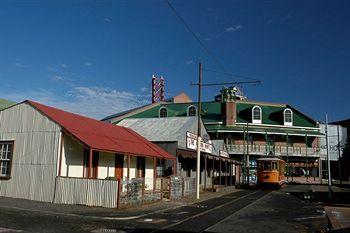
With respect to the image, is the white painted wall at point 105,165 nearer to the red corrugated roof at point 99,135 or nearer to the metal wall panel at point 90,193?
the red corrugated roof at point 99,135

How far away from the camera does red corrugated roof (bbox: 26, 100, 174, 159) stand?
20.9 metres

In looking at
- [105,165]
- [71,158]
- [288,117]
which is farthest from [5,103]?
[288,117]

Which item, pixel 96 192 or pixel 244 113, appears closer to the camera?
pixel 96 192

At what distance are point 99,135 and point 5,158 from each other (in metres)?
4.97

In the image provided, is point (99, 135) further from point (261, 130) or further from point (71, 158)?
point (261, 130)

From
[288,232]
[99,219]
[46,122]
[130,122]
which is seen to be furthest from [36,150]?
[130,122]

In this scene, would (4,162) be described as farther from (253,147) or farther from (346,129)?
(346,129)

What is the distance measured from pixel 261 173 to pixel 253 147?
1797 centimetres

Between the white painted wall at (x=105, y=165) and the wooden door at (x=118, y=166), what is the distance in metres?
0.43

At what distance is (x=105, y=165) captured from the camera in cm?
2489

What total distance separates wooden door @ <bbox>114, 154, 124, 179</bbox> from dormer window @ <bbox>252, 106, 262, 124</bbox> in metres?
39.6

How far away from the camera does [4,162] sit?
22.2 m

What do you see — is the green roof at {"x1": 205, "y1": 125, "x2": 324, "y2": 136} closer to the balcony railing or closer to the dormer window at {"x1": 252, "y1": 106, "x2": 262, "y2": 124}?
the dormer window at {"x1": 252, "y1": 106, "x2": 262, "y2": 124}

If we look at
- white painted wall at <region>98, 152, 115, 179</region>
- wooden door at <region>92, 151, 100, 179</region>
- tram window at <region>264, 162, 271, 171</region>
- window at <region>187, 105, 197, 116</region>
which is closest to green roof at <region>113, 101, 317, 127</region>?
window at <region>187, 105, 197, 116</region>
